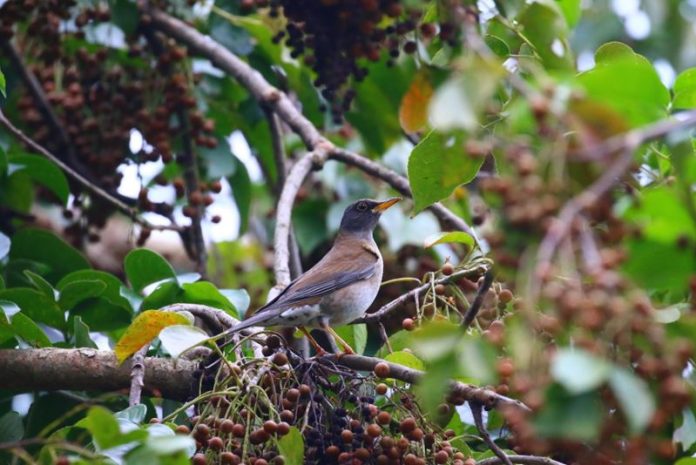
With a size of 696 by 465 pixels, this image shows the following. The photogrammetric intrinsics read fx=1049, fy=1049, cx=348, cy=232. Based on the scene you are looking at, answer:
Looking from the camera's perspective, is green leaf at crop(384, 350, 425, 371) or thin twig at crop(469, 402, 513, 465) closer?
thin twig at crop(469, 402, 513, 465)

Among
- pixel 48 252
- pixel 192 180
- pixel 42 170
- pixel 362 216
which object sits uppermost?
pixel 42 170

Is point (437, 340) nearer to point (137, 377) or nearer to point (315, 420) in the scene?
point (315, 420)

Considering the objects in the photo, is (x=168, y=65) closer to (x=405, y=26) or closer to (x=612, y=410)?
(x=405, y=26)

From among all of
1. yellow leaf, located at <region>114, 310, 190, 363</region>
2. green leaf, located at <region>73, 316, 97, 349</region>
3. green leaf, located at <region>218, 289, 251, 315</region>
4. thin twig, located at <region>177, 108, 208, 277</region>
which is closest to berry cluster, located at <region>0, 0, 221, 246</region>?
thin twig, located at <region>177, 108, 208, 277</region>

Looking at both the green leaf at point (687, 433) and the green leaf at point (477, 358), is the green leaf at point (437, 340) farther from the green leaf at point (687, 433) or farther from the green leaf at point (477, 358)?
the green leaf at point (687, 433)

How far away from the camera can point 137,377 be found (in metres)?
3.75

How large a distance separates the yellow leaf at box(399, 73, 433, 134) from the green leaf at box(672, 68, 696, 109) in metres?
0.87

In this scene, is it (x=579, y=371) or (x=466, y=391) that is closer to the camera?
(x=579, y=371)

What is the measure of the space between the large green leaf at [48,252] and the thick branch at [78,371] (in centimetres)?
114

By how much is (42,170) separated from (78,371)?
1659 mm

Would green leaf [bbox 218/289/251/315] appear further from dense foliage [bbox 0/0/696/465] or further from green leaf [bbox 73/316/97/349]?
green leaf [bbox 73/316/97/349]

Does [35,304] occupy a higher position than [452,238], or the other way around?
[452,238]

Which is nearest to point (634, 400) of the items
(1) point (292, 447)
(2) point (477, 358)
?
(2) point (477, 358)

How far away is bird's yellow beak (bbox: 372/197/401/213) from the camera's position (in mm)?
5820
